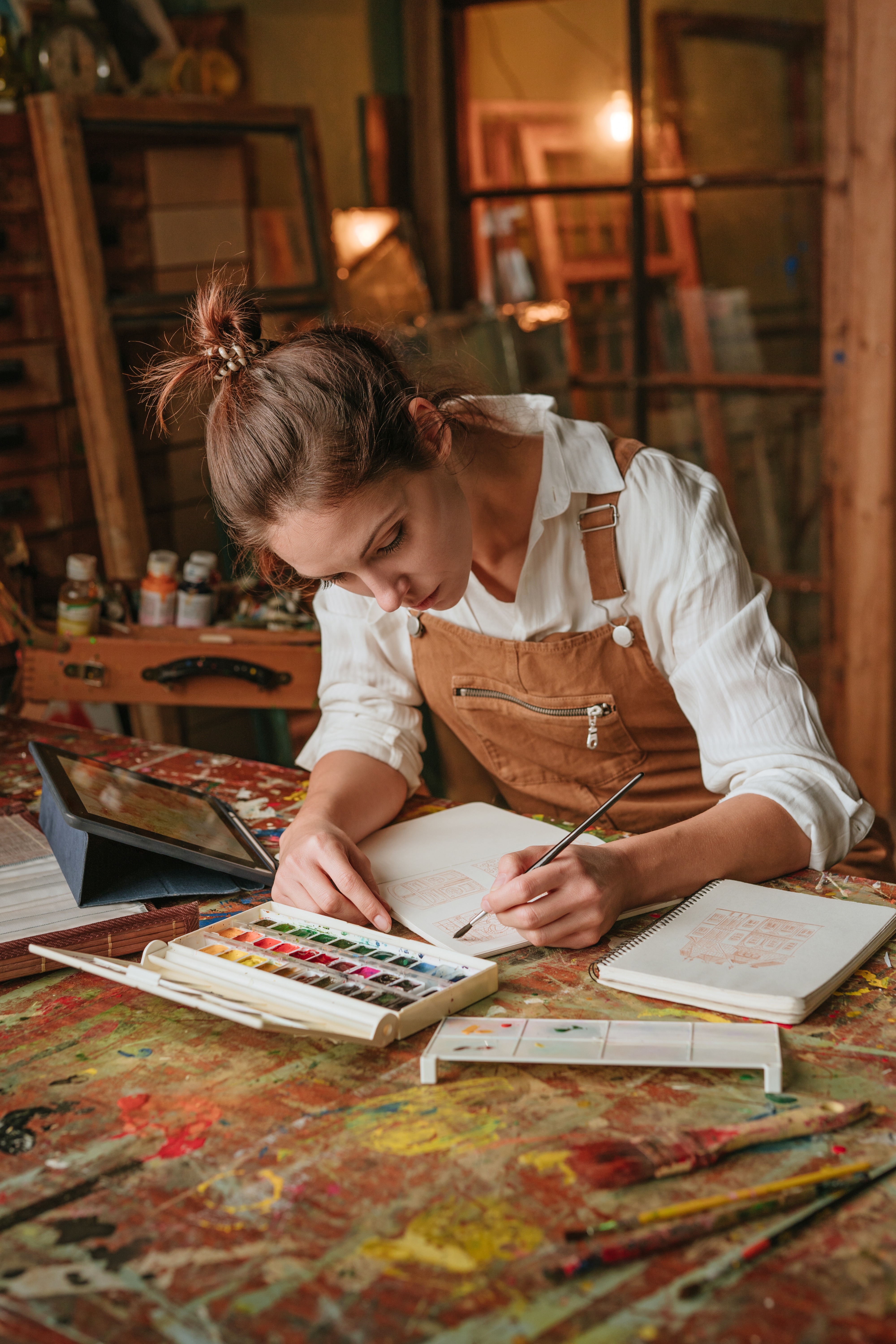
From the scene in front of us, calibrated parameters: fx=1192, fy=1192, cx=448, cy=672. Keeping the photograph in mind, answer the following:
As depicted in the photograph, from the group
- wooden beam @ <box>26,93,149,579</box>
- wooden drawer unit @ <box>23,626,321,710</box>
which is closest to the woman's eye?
wooden drawer unit @ <box>23,626,321,710</box>

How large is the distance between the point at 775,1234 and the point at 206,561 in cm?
183

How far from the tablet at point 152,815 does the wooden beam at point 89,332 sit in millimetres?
1112

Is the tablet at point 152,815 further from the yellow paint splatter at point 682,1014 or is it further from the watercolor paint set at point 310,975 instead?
the yellow paint splatter at point 682,1014

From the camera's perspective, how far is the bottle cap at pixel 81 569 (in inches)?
89.8

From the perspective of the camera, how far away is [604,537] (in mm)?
1510

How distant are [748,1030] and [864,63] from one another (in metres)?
2.64

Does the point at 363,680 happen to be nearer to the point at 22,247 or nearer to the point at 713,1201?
the point at 713,1201

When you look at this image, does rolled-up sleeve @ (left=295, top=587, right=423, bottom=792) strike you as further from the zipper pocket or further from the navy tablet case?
the navy tablet case

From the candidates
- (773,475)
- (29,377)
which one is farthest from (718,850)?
(773,475)

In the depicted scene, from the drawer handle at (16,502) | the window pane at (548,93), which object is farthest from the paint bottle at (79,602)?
the window pane at (548,93)

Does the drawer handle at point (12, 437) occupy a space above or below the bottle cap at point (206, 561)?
above

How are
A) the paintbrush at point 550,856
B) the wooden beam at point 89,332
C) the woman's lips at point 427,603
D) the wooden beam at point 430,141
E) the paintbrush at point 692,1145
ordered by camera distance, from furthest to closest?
the wooden beam at point 430,141 → the wooden beam at point 89,332 → the woman's lips at point 427,603 → the paintbrush at point 550,856 → the paintbrush at point 692,1145

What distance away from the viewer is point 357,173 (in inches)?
138

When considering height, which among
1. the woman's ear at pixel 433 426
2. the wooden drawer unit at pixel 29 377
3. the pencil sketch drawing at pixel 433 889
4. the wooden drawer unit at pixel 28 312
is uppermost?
the wooden drawer unit at pixel 28 312
